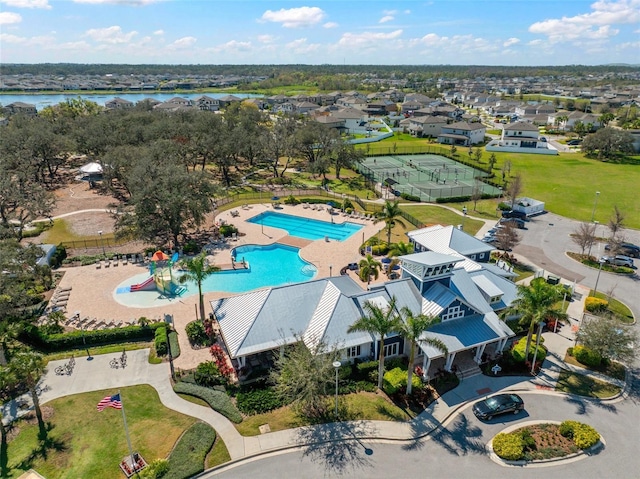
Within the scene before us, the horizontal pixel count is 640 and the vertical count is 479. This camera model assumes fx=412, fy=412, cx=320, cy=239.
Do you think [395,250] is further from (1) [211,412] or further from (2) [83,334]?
(2) [83,334]

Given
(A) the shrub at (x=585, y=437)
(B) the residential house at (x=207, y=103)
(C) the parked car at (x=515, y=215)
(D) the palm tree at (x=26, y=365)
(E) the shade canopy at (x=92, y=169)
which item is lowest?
(A) the shrub at (x=585, y=437)

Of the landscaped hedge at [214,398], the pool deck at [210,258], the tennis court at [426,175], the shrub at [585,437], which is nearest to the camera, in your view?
the shrub at [585,437]

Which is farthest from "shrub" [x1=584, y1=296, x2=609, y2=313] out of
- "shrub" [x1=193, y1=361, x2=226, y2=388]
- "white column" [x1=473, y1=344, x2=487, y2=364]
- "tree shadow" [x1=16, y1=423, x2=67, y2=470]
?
"tree shadow" [x1=16, y1=423, x2=67, y2=470]

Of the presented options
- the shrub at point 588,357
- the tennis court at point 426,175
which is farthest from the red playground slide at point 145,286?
the tennis court at point 426,175

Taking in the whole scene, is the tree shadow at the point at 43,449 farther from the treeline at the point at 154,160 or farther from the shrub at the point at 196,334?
the treeline at the point at 154,160

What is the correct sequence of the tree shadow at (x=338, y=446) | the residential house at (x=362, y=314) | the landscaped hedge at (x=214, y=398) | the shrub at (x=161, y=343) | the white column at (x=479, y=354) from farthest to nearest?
the shrub at (x=161, y=343)
the white column at (x=479, y=354)
the residential house at (x=362, y=314)
the landscaped hedge at (x=214, y=398)
the tree shadow at (x=338, y=446)

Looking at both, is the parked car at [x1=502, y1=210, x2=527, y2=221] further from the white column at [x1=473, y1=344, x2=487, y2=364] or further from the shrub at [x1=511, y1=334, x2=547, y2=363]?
the white column at [x1=473, y1=344, x2=487, y2=364]

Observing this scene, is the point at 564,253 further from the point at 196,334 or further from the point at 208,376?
the point at 208,376
